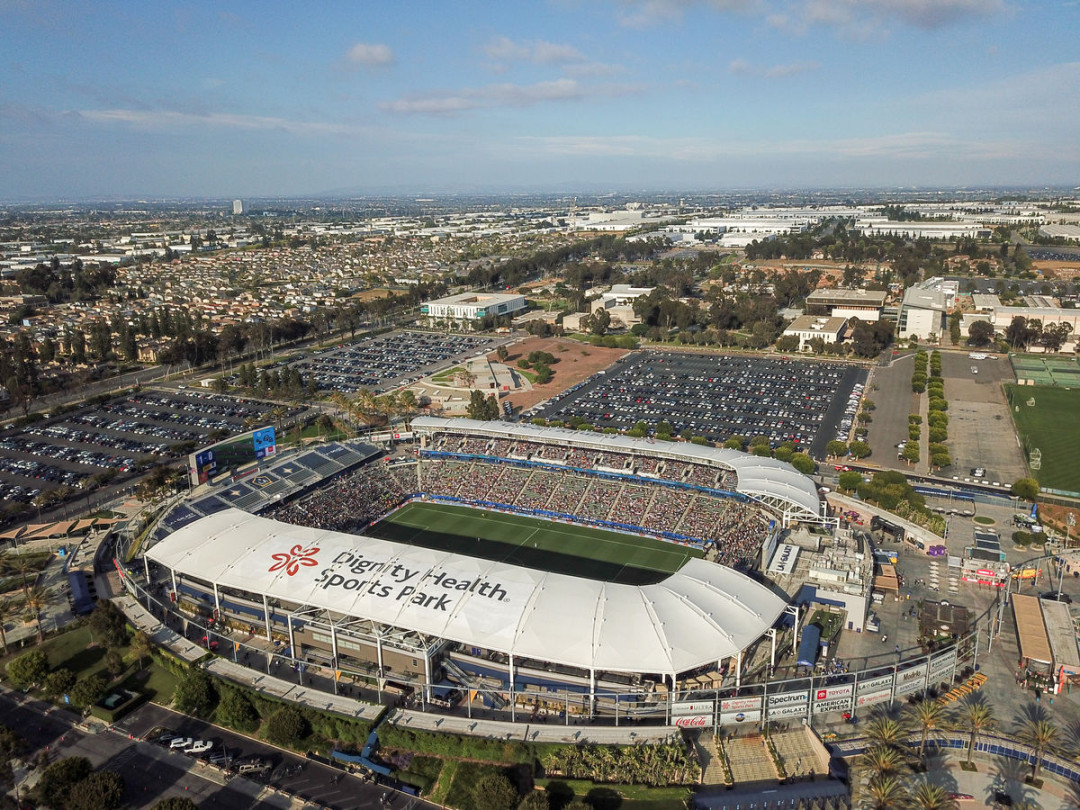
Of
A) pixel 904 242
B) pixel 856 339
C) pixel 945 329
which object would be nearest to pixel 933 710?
pixel 856 339

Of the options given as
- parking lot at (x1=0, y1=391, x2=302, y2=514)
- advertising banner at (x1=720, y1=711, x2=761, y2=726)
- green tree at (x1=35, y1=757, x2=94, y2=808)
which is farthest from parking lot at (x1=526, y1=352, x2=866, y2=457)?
green tree at (x1=35, y1=757, x2=94, y2=808)

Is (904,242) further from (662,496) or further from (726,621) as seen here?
(726,621)

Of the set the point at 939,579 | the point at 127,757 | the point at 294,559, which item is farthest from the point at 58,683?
the point at 939,579

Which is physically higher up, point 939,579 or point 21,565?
point 21,565

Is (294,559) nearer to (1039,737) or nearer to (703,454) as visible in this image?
(703,454)

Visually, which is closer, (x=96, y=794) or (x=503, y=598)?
(x=96, y=794)

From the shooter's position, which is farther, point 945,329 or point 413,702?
point 945,329

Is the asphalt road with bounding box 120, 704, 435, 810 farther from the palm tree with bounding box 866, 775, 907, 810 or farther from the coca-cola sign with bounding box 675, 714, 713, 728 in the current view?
the palm tree with bounding box 866, 775, 907, 810
